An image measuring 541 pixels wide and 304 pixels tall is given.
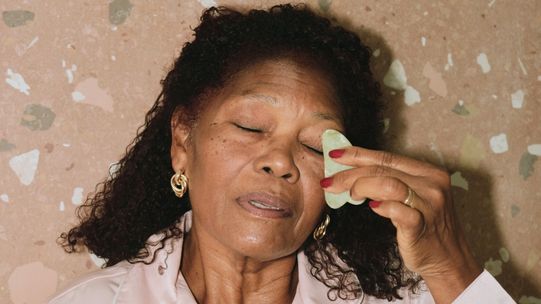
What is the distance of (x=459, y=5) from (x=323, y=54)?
701 mm

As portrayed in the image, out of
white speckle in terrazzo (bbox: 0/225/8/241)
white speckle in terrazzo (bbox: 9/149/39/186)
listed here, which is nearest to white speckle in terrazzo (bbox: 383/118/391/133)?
white speckle in terrazzo (bbox: 9/149/39/186)

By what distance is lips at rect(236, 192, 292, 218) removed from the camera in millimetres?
1315

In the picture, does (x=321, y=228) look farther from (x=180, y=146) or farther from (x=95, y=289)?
(x=95, y=289)

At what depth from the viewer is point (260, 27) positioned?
4.95 ft

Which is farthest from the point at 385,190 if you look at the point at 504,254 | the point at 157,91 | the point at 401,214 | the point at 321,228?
the point at 504,254

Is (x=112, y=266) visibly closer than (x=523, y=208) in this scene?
Yes

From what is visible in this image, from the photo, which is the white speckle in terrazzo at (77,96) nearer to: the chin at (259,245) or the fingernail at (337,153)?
the chin at (259,245)

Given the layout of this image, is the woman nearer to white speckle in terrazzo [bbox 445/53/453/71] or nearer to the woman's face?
the woman's face

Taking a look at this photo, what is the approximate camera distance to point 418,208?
3.97 ft

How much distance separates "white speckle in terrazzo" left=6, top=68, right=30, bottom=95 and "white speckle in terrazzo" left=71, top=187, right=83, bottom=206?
267 millimetres

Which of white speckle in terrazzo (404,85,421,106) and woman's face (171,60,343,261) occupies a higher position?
white speckle in terrazzo (404,85,421,106)

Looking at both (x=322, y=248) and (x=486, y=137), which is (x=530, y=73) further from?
(x=322, y=248)

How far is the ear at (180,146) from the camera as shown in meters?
1.49

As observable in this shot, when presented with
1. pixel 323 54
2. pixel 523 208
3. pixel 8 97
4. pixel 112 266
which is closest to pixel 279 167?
pixel 323 54
